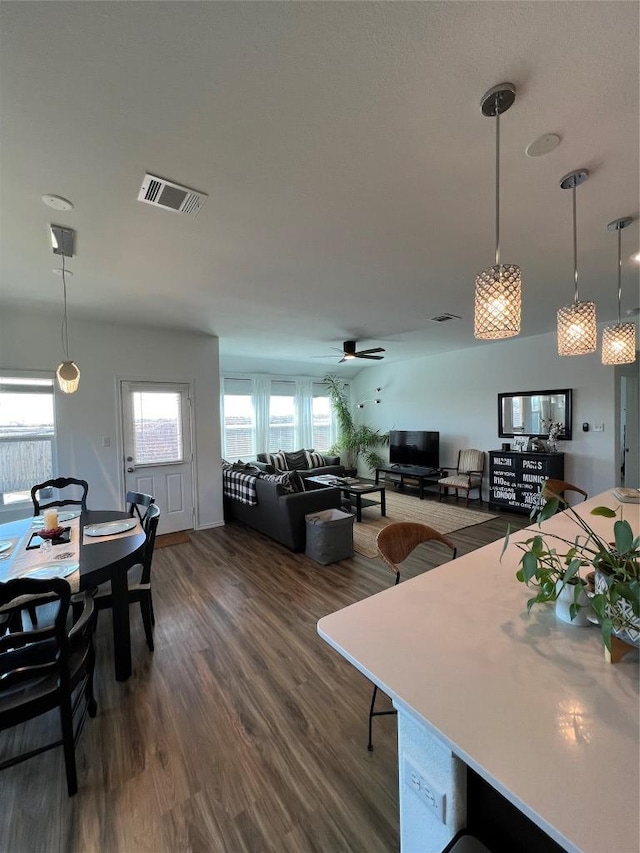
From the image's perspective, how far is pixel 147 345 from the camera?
14.8 feet

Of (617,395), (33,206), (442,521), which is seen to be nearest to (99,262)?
(33,206)

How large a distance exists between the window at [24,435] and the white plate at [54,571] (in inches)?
99.8

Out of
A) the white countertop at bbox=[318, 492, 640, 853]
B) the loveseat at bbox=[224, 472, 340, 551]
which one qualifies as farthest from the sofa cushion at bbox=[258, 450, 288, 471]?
the white countertop at bbox=[318, 492, 640, 853]

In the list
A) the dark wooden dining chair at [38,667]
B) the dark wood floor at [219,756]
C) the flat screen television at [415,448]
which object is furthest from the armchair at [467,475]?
the dark wooden dining chair at [38,667]

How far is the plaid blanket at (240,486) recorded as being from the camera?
463 cm

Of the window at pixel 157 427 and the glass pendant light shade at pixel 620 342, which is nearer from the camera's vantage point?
the glass pendant light shade at pixel 620 342

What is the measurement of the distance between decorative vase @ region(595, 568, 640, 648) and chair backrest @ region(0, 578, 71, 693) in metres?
1.88

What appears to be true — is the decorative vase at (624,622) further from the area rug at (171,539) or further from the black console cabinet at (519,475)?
the black console cabinet at (519,475)

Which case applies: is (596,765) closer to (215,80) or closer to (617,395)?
(215,80)

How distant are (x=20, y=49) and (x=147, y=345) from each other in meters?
3.62

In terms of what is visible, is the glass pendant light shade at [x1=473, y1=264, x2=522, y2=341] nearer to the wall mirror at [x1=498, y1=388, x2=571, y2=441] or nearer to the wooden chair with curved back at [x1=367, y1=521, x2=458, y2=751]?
the wooden chair with curved back at [x1=367, y1=521, x2=458, y2=751]

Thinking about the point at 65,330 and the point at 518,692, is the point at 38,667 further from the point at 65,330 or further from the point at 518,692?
the point at 65,330

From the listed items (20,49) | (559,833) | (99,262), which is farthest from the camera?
(99,262)

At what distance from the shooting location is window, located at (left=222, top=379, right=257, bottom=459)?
23.1 ft
